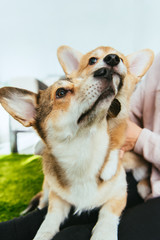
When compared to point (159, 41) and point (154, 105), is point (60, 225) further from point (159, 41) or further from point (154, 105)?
point (159, 41)

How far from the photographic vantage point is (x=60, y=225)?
80cm

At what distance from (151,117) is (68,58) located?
632mm

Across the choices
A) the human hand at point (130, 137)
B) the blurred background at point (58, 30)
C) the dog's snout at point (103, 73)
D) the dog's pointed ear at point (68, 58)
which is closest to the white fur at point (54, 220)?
the human hand at point (130, 137)

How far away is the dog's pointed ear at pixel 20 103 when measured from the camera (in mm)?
720

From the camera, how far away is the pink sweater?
2.76 feet

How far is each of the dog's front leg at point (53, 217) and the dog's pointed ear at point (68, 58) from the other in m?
0.73

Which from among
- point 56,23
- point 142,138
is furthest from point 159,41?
point 142,138

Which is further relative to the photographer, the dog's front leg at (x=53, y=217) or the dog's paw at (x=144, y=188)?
the dog's paw at (x=144, y=188)

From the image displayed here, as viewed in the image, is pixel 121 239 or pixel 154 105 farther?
pixel 154 105

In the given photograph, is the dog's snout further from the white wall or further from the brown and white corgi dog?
the white wall

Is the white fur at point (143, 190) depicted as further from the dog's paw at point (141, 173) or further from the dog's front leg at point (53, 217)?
the dog's front leg at point (53, 217)

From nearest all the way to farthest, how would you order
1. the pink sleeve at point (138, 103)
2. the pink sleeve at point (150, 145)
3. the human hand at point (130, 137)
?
the pink sleeve at point (150, 145) < the human hand at point (130, 137) < the pink sleeve at point (138, 103)

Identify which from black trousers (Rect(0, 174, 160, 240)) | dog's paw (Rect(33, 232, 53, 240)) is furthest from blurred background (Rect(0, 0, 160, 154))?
dog's paw (Rect(33, 232, 53, 240))

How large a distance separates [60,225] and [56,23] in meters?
3.19
